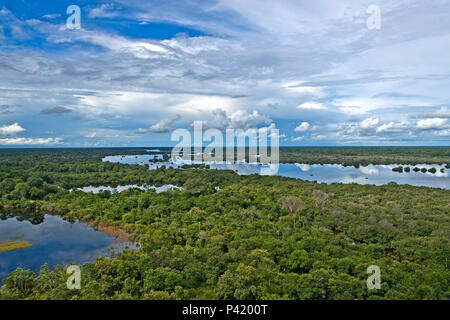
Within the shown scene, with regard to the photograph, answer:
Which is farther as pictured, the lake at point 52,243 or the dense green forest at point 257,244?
the lake at point 52,243

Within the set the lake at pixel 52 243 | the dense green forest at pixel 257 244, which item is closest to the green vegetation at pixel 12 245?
the lake at pixel 52 243

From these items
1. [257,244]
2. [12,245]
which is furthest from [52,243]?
[257,244]

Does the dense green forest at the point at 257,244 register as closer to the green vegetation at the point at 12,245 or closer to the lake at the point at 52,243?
the lake at the point at 52,243

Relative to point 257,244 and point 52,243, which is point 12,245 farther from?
point 257,244

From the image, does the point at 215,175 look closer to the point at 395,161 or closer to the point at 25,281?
the point at 25,281
